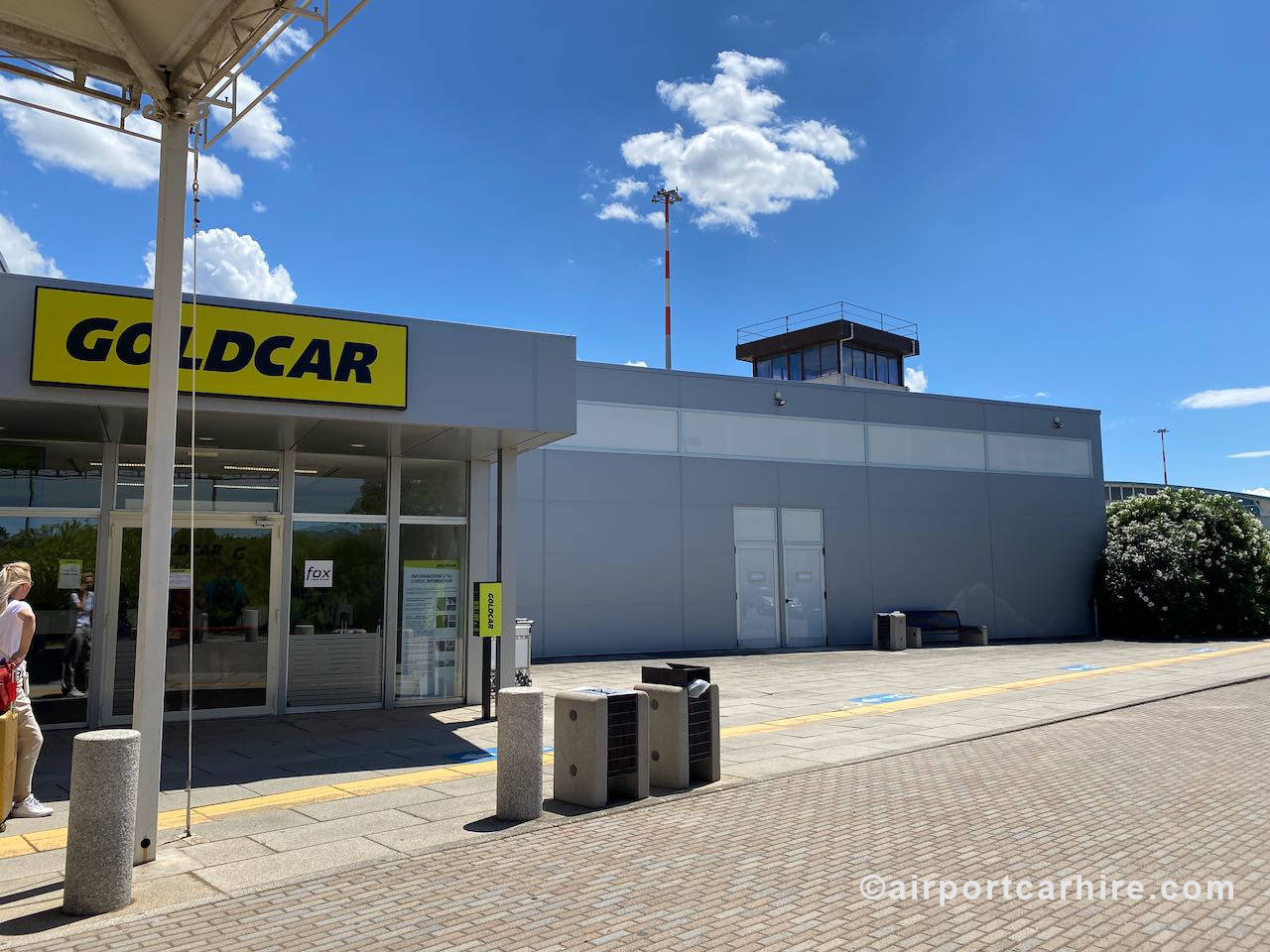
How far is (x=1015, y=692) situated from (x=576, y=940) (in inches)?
449

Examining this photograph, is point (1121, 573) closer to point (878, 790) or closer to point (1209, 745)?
point (1209, 745)

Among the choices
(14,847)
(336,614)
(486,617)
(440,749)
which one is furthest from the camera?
(336,614)

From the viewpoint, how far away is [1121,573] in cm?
2647

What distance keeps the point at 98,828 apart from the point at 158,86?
4.53 metres

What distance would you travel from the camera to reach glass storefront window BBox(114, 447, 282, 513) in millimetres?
11078

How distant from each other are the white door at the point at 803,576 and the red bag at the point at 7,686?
57.4 feet

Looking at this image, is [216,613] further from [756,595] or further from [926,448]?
[926,448]

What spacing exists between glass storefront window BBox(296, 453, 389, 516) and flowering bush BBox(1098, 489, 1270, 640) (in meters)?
22.5

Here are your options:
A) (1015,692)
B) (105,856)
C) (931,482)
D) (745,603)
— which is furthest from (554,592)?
(105,856)

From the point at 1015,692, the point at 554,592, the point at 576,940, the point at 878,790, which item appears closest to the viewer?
the point at 576,940

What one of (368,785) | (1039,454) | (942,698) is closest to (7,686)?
(368,785)

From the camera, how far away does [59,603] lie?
10352 millimetres

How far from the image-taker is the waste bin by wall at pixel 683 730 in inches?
305

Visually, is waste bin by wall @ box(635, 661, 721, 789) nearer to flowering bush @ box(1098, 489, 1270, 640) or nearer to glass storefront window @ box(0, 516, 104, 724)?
glass storefront window @ box(0, 516, 104, 724)
